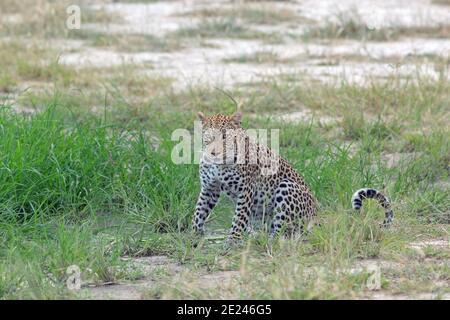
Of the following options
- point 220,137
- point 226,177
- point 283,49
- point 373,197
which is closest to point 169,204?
point 226,177

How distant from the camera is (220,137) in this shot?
599 centimetres

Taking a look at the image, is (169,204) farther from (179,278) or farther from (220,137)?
(179,278)

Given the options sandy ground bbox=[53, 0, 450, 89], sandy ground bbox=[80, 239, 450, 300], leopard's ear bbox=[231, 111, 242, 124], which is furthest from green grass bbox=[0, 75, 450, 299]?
sandy ground bbox=[53, 0, 450, 89]

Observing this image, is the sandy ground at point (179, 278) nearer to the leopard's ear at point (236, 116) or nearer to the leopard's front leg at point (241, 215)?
the leopard's front leg at point (241, 215)

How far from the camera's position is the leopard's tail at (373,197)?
6.18 m

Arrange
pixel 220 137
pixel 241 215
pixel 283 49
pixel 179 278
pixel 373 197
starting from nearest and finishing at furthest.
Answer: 1. pixel 179 278
2. pixel 220 137
3. pixel 241 215
4. pixel 373 197
5. pixel 283 49

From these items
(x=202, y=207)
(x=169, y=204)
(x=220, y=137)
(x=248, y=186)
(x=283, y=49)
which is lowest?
(x=283, y=49)

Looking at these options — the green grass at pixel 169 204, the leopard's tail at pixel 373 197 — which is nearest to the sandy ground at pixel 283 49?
the green grass at pixel 169 204

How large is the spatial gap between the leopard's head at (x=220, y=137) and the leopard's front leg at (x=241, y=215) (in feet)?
0.71

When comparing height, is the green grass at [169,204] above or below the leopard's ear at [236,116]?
below

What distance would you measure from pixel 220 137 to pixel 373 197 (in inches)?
38.5

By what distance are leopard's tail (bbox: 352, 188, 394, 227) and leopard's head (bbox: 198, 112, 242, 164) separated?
2.54ft

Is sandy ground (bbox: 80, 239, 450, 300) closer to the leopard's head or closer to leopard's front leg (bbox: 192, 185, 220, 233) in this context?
leopard's front leg (bbox: 192, 185, 220, 233)

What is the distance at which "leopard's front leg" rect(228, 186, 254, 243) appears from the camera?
19.9 feet
